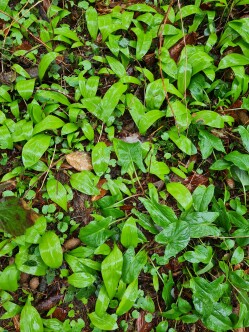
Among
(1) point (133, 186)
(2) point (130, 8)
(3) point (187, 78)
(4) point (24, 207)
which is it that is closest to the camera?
(4) point (24, 207)

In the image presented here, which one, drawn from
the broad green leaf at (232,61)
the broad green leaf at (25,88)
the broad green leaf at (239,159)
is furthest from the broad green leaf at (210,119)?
the broad green leaf at (25,88)

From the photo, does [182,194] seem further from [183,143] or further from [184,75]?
[184,75]

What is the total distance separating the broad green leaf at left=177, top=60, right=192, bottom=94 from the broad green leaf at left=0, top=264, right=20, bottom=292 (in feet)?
5.78

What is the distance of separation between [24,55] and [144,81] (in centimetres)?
94

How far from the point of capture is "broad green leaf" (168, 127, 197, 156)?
8.60ft

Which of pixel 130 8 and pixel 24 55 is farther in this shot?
pixel 130 8

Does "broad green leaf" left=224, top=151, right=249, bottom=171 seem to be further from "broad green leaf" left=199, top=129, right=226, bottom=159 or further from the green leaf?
the green leaf

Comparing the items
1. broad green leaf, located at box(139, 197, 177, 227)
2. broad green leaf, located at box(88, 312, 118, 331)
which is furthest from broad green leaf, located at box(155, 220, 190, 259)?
broad green leaf, located at box(88, 312, 118, 331)

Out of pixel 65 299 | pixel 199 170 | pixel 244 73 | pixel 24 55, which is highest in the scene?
pixel 24 55

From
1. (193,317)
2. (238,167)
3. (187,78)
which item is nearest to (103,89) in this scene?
(187,78)

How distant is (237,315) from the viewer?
243 centimetres

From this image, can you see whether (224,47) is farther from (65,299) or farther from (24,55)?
(65,299)

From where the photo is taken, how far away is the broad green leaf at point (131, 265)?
7.57 ft

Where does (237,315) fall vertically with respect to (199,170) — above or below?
below
